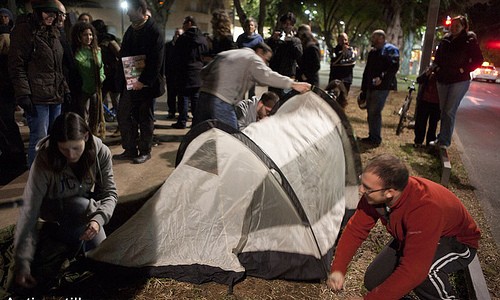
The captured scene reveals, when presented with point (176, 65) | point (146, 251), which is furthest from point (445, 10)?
point (146, 251)

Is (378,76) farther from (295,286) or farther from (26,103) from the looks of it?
(26,103)

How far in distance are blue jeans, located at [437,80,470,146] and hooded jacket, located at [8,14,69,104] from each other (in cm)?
519

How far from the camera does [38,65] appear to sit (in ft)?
13.1

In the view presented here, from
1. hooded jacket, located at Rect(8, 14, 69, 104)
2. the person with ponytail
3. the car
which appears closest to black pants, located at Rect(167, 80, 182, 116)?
the person with ponytail

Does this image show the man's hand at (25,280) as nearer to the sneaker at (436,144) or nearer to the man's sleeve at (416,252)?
the man's sleeve at (416,252)

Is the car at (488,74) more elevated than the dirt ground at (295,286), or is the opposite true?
the dirt ground at (295,286)

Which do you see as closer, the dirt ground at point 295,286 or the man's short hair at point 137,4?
the dirt ground at point 295,286

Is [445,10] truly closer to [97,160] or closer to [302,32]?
[302,32]

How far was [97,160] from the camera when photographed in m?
2.79

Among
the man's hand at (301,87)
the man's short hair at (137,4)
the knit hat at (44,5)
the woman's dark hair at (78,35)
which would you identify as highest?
the man's short hair at (137,4)

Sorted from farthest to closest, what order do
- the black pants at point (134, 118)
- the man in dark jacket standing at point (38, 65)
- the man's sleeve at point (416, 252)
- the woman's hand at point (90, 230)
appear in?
1. the black pants at point (134, 118)
2. the man in dark jacket standing at point (38, 65)
3. the woman's hand at point (90, 230)
4. the man's sleeve at point (416, 252)

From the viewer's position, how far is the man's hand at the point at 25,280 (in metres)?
2.46

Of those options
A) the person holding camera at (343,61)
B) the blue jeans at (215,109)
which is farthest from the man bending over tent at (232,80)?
the person holding camera at (343,61)

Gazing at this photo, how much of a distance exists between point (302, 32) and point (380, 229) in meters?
4.50
